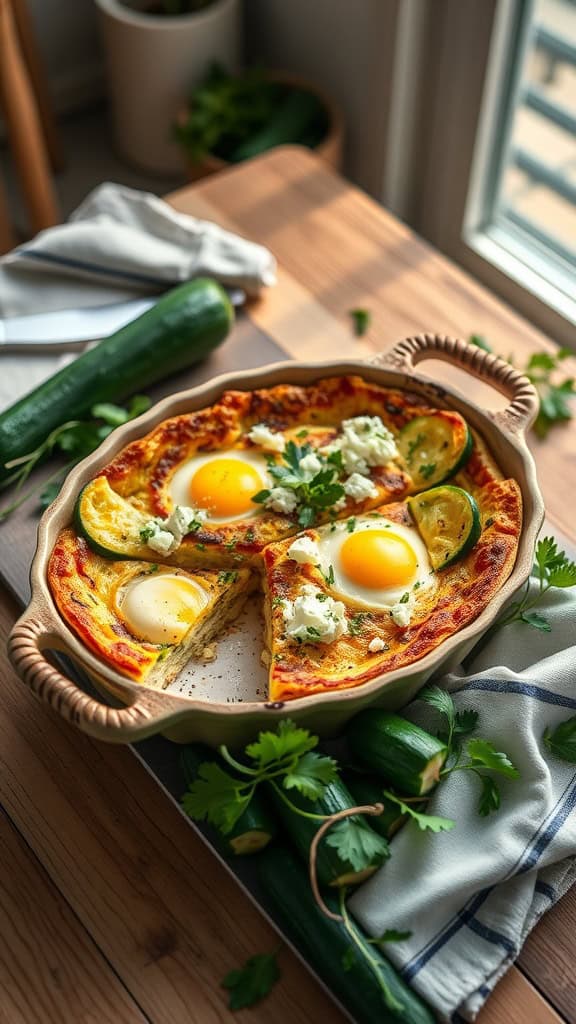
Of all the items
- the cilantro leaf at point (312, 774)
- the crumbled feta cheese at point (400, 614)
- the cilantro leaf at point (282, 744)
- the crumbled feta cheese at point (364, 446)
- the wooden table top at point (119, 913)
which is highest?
the crumbled feta cheese at point (364, 446)

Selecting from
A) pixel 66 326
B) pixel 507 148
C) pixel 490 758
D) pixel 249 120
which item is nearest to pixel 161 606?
pixel 490 758

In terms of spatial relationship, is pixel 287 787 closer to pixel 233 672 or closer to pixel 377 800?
pixel 377 800

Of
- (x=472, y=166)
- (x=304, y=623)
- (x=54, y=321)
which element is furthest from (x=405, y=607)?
(x=472, y=166)

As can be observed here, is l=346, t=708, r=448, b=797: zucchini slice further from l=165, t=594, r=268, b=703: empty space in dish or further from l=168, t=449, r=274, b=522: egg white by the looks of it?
l=168, t=449, r=274, b=522: egg white

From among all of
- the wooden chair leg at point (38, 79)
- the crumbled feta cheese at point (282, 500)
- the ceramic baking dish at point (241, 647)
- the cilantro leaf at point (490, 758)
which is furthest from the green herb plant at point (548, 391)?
the wooden chair leg at point (38, 79)

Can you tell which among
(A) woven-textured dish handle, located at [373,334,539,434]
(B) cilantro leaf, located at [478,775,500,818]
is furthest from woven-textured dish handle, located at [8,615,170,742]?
(A) woven-textured dish handle, located at [373,334,539,434]

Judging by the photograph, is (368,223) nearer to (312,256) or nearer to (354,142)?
(312,256)

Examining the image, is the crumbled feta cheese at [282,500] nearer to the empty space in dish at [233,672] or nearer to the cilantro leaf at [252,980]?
the empty space in dish at [233,672]

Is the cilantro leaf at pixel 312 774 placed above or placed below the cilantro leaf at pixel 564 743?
above
